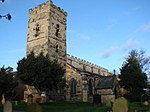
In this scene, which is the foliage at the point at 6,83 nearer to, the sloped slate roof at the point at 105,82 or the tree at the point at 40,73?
the tree at the point at 40,73

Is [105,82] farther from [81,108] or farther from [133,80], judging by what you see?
[81,108]

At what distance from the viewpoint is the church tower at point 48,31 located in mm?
45000

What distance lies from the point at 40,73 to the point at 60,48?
13221 millimetres

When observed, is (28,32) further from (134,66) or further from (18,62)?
(134,66)

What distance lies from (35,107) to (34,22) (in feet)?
146

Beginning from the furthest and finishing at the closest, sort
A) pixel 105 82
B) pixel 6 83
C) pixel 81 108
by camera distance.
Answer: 1. pixel 105 82
2. pixel 6 83
3. pixel 81 108

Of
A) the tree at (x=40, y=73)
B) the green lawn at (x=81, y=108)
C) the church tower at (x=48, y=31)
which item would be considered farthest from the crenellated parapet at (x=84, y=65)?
the green lawn at (x=81, y=108)

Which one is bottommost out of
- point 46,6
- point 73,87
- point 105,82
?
point 73,87

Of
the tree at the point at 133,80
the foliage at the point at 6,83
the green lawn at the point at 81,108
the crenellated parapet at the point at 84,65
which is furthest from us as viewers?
the crenellated parapet at the point at 84,65

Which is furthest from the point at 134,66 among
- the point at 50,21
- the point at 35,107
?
the point at 35,107

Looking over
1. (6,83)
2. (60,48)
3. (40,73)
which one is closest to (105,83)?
(60,48)

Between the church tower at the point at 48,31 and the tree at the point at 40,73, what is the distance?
7325 millimetres

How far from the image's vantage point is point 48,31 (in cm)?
4481

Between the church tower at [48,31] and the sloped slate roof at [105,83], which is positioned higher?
the church tower at [48,31]
